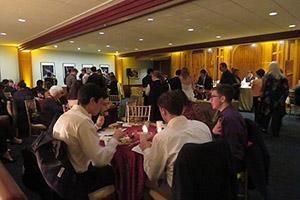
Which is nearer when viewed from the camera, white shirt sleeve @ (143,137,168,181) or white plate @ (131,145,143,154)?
white shirt sleeve @ (143,137,168,181)

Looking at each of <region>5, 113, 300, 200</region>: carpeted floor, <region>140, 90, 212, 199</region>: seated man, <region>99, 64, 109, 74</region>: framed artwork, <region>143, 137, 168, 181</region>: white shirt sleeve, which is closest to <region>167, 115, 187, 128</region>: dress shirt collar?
<region>140, 90, 212, 199</region>: seated man

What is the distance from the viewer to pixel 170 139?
1.53m

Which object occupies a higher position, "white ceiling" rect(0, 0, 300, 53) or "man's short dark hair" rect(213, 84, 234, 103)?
"white ceiling" rect(0, 0, 300, 53)

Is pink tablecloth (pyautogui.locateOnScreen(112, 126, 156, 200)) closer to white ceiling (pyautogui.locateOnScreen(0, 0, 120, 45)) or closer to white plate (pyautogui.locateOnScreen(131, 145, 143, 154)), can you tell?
white plate (pyautogui.locateOnScreen(131, 145, 143, 154))

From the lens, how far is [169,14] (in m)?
5.83

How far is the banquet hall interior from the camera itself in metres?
2.26

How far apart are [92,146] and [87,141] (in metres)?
0.05

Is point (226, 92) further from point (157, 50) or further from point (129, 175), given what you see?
point (157, 50)

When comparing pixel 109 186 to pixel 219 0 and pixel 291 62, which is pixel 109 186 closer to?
pixel 219 0

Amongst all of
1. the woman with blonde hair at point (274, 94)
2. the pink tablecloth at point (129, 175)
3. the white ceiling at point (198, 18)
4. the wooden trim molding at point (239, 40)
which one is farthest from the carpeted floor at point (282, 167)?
the wooden trim molding at point (239, 40)

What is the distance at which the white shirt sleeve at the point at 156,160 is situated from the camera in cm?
155

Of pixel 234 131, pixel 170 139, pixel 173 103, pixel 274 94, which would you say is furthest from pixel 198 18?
pixel 170 139

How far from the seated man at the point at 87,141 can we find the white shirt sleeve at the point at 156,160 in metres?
0.33

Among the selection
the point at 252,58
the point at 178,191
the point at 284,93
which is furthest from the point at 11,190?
the point at 252,58
